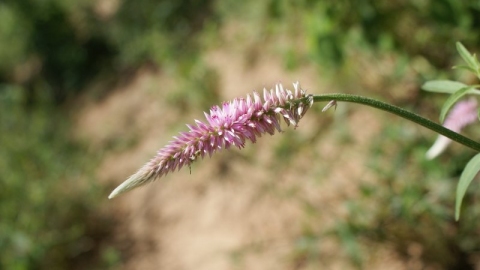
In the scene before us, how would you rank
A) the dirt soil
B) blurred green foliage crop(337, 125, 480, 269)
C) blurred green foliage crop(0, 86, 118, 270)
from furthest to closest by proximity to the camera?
blurred green foliage crop(0, 86, 118, 270) → the dirt soil → blurred green foliage crop(337, 125, 480, 269)

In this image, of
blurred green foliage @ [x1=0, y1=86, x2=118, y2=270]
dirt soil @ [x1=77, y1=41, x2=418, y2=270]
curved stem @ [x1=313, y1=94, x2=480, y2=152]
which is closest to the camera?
curved stem @ [x1=313, y1=94, x2=480, y2=152]

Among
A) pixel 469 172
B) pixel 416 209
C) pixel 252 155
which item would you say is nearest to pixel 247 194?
pixel 252 155

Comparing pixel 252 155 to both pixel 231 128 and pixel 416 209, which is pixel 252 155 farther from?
pixel 231 128

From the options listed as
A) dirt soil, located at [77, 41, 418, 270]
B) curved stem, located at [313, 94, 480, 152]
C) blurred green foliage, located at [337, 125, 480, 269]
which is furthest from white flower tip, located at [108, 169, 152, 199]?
dirt soil, located at [77, 41, 418, 270]

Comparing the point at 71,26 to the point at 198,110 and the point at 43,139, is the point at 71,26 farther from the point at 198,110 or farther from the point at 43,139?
the point at 198,110

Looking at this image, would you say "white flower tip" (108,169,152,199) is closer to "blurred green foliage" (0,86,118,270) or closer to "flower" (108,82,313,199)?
"flower" (108,82,313,199)

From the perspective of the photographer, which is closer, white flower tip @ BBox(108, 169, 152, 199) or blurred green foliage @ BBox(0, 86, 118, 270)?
white flower tip @ BBox(108, 169, 152, 199)

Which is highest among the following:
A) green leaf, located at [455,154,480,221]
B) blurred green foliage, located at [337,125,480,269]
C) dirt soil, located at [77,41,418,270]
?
dirt soil, located at [77,41,418,270]
